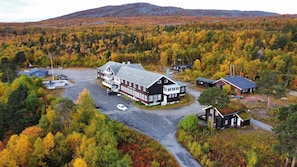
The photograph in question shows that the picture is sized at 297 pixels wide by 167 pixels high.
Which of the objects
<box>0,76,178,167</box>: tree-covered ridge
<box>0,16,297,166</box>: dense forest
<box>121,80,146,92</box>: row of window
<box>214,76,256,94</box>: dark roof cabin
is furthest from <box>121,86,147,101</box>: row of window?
<box>214,76,256,94</box>: dark roof cabin

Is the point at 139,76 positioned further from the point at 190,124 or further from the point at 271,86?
the point at 271,86

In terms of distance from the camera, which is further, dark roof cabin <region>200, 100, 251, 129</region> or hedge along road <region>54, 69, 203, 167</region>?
dark roof cabin <region>200, 100, 251, 129</region>

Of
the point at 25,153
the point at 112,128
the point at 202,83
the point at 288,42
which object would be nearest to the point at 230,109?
the point at 112,128

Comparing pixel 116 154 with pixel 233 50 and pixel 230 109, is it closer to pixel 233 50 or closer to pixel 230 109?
pixel 230 109

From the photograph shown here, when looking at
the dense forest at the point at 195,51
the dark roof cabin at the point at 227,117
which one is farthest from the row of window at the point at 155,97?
the dense forest at the point at 195,51

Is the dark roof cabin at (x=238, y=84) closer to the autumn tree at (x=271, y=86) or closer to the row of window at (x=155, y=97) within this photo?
the autumn tree at (x=271, y=86)

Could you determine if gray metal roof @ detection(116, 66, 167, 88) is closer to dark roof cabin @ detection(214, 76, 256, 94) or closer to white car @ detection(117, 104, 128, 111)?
white car @ detection(117, 104, 128, 111)

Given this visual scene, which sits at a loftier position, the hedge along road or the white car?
the white car
